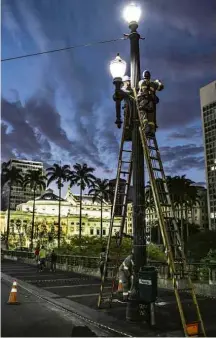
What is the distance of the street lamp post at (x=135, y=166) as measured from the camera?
8953 millimetres

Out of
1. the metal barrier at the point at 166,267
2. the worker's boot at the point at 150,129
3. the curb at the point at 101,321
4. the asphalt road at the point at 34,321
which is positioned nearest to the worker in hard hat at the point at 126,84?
the worker's boot at the point at 150,129

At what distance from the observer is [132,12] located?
31.9 feet

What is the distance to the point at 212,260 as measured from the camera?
586 inches

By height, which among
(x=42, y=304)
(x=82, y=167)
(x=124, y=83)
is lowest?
(x=42, y=304)

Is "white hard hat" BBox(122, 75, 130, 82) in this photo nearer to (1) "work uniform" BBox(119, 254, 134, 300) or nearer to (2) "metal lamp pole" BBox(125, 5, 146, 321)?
(2) "metal lamp pole" BBox(125, 5, 146, 321)

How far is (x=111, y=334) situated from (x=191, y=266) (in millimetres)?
8926

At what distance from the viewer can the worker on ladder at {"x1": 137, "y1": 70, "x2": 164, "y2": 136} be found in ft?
31.0

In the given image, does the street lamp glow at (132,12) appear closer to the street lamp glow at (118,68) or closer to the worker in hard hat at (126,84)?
the street lamp glow at (118,68)

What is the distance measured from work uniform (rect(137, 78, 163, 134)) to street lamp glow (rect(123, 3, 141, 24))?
70.5 inches

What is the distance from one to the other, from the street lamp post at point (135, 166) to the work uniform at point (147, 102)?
1.39 ft

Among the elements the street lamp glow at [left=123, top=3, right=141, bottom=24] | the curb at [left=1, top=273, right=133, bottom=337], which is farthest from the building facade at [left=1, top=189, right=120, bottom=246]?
the street lamp glow at [left=123, top=3, right=141, bottom=24]

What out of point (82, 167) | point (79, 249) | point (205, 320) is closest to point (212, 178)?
point (82, 167)

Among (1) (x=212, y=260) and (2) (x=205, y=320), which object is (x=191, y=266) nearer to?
(1) (x=212, y=260)

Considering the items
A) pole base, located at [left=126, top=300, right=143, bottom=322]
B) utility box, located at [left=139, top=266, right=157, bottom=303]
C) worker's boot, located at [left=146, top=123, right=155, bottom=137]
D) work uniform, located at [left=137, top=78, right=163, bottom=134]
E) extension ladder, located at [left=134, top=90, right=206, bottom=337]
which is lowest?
pole base, located at [left=126, top=300, right=143, bottom=322]
